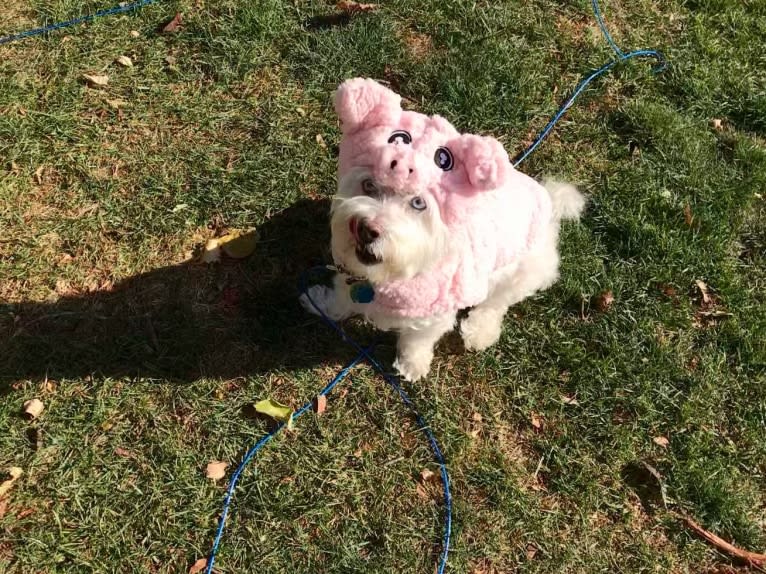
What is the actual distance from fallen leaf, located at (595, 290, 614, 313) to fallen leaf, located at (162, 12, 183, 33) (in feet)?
11.8

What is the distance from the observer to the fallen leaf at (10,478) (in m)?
3.24

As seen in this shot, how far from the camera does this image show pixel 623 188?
4.50m

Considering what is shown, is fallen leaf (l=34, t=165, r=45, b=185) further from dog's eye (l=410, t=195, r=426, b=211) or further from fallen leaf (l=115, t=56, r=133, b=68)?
dog's eye (l=410, t=195, r=426, b=211)

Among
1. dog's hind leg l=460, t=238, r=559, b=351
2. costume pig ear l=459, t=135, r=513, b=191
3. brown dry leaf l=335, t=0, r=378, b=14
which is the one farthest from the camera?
brown dry leaf l=335, t=0, r=378, b=14

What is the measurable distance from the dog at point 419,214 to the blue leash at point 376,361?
0.55 meters

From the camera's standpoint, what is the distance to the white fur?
2508mm

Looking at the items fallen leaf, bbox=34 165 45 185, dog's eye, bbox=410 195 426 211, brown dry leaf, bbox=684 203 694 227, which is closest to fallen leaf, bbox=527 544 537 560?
dog's eye, bbox=410 195 426 211

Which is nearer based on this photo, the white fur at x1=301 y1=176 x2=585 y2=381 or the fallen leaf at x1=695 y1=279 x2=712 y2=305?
the white fur at x1=301 y1=176 x2=585 y2=381

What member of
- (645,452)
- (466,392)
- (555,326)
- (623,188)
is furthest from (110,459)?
(623,188)

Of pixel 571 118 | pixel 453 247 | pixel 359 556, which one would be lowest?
pixel 359 556

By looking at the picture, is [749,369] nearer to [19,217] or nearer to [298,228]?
[298,228]

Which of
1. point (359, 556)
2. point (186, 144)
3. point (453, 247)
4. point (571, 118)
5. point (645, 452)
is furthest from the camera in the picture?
point (571, 118)

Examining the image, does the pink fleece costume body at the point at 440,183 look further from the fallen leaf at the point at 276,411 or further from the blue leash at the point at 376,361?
the fallen leaf at the point at 276,411

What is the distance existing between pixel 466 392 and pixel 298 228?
1501mm
